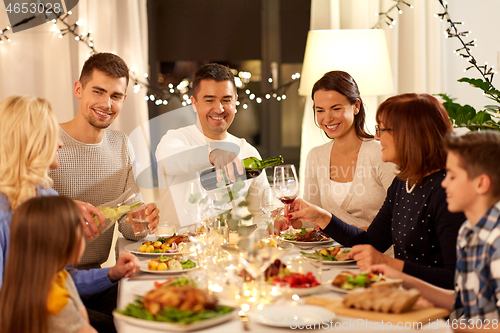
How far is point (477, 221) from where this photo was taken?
1.29 metres

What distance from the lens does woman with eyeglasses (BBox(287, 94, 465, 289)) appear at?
1521 mm

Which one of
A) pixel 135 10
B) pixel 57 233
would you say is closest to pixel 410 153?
pixel 57 233

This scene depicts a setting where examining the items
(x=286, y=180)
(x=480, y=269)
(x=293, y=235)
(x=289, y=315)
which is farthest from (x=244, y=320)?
(x=293, y=235)

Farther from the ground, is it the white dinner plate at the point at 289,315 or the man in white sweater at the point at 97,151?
the man in white sweater at the point at 97,151

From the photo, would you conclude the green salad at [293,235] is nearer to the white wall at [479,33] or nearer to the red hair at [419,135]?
the red hair at [419,135]

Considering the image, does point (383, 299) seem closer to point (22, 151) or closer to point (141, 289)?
point (141, 289)

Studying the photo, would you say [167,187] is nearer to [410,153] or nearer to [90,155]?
[90,155]

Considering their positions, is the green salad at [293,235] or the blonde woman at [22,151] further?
the green salad at [293,235]

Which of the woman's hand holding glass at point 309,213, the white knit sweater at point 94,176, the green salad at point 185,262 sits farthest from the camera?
the white knit sweater at point 94,176

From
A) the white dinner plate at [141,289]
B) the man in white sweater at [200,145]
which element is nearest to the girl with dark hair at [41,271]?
the white dinner plate at [141,289]

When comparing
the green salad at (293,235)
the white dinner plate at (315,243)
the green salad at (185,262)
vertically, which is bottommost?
the white dinner plate at (315,243)

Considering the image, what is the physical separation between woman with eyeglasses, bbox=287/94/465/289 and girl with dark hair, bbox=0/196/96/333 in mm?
859

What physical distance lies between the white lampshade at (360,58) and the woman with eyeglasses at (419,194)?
1393mm

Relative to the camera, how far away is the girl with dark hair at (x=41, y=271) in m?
1.17
